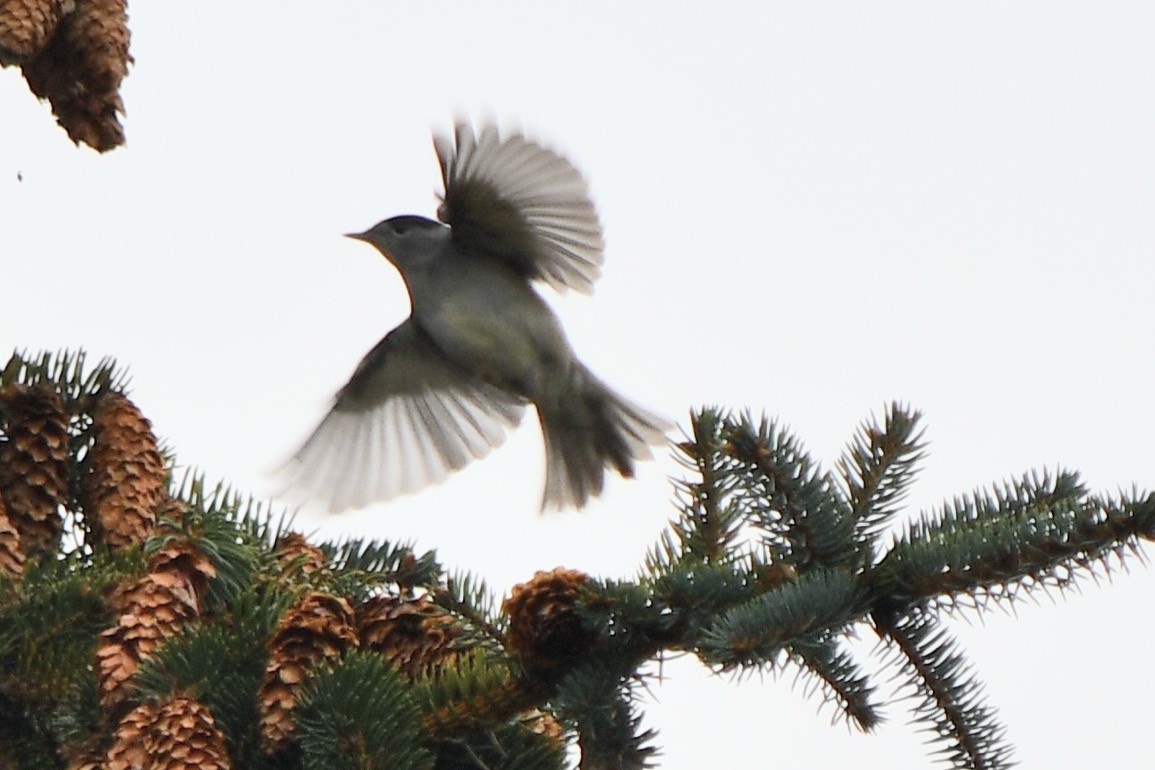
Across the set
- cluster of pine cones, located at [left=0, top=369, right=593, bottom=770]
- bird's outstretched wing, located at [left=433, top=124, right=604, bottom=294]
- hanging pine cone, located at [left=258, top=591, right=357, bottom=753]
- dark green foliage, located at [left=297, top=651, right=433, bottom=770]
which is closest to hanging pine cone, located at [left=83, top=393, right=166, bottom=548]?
cluster of pine cones, located at [left=0, top=369, right=593, bottom=770]

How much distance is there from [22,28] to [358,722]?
1.63m

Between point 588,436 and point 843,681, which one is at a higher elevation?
point 588,436

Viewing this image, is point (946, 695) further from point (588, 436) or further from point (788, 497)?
point (588, 436)

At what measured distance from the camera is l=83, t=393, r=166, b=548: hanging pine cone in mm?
2545

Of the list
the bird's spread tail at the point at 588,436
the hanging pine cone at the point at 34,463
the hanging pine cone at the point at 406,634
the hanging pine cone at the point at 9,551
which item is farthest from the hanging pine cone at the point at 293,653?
the bird's spread tail at the point at 588,436

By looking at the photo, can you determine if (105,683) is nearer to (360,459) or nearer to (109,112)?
(109,112)

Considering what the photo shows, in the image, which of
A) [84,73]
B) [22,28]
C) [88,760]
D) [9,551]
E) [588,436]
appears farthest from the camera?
[588,436]

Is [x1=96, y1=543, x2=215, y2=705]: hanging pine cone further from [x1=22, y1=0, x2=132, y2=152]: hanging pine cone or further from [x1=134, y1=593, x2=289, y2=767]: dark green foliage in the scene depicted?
[x1=22, y1=0, x2=132, y2=152]: hanging pine cone

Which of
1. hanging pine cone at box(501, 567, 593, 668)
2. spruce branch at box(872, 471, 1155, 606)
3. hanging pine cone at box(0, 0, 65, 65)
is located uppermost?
hanging pine cone at box(0, 0, 65, 65)

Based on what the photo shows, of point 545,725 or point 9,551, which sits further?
point 9,551

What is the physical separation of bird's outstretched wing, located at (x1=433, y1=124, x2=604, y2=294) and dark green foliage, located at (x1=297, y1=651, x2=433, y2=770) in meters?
2.09

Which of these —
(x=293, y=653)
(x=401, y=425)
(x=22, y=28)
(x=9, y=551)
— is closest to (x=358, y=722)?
(x=293, y=653)

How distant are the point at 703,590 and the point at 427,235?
2.54 meters

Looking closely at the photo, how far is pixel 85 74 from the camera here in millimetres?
3123
